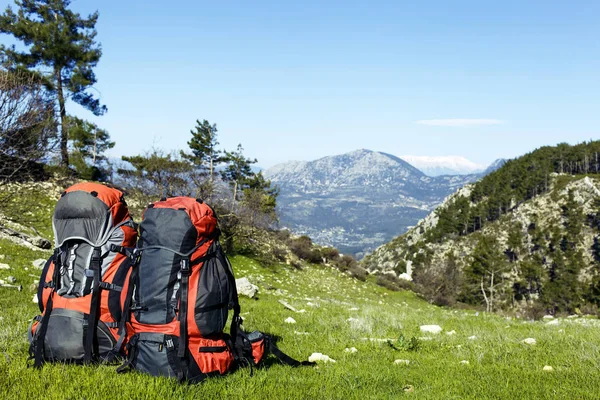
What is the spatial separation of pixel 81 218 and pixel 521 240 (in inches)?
5542

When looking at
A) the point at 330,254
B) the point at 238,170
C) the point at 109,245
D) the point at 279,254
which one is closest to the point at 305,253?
the point at 330,254

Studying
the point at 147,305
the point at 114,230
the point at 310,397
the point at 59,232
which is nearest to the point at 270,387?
the point at 310,397

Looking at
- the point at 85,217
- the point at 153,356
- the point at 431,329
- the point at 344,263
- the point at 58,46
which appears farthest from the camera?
the point at 344,263

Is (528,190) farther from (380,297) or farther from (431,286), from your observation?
(380,297)

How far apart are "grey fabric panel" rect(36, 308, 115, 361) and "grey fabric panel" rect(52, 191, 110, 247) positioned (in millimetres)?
822

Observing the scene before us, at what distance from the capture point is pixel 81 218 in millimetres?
4590

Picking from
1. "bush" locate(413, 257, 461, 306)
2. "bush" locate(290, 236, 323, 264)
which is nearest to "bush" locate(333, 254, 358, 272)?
"bush" locate(290, 236, 323, 264)

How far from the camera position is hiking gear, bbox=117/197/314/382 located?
163 inches

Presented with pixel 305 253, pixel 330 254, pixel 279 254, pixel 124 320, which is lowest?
pixel 330 254

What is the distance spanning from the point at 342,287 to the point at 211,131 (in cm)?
2820

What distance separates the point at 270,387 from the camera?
4016 mm

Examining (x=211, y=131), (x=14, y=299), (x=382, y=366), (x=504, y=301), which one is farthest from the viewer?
(x=504, y=301)

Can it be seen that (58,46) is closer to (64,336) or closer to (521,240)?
(64,336)

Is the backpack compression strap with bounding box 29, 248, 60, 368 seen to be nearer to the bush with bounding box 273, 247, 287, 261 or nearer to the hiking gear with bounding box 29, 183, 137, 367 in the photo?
the hiking gear with bounding box 29, 183, 137, 367
